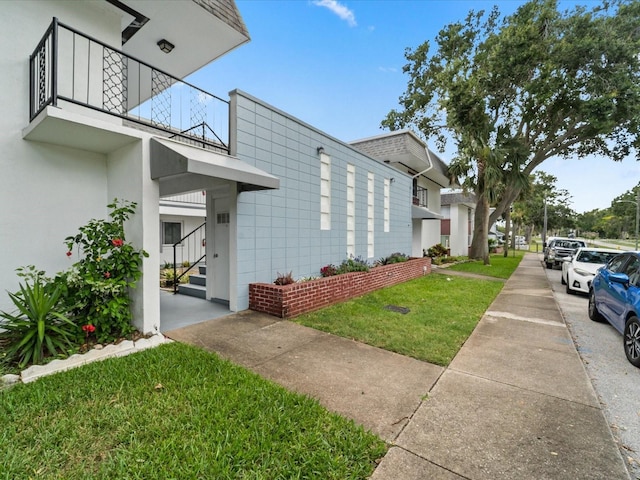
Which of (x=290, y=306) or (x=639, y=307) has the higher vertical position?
(x=639, y=307)

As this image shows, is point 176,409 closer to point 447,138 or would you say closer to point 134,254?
point 134,254

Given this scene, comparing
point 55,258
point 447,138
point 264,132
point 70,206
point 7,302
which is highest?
point 447,138

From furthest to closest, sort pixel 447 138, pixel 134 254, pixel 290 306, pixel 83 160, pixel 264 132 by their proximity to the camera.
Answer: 1. pixel 447 138
2. pixel 264 132
3. pixel 290 306
4. pixel 83 160
5. pixel 134 254

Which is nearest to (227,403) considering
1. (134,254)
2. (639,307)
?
(134,254)

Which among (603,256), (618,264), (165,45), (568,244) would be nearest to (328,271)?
(618,264)

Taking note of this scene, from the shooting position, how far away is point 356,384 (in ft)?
11.4

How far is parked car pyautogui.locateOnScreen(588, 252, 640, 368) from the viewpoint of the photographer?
4.39 m

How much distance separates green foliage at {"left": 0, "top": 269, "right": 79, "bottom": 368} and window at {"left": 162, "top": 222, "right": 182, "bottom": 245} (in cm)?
1054

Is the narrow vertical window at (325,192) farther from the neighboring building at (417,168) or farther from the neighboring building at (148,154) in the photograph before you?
the neighboring building at (417,168)

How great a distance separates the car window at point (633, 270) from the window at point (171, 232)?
15.7 m

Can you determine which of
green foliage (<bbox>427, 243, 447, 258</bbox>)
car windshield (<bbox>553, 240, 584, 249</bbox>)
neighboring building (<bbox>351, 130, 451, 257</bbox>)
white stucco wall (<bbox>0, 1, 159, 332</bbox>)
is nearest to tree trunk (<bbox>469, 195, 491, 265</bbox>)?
green foliage (<bbox>427, 243, 447, 258</bbox>)

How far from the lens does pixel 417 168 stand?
16.7 metres

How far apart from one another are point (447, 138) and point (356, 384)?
2343 cm

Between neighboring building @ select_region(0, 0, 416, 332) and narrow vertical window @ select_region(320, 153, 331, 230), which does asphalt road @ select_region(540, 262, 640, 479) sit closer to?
neighboring building @ select_region(0, 0, 416, 332)
